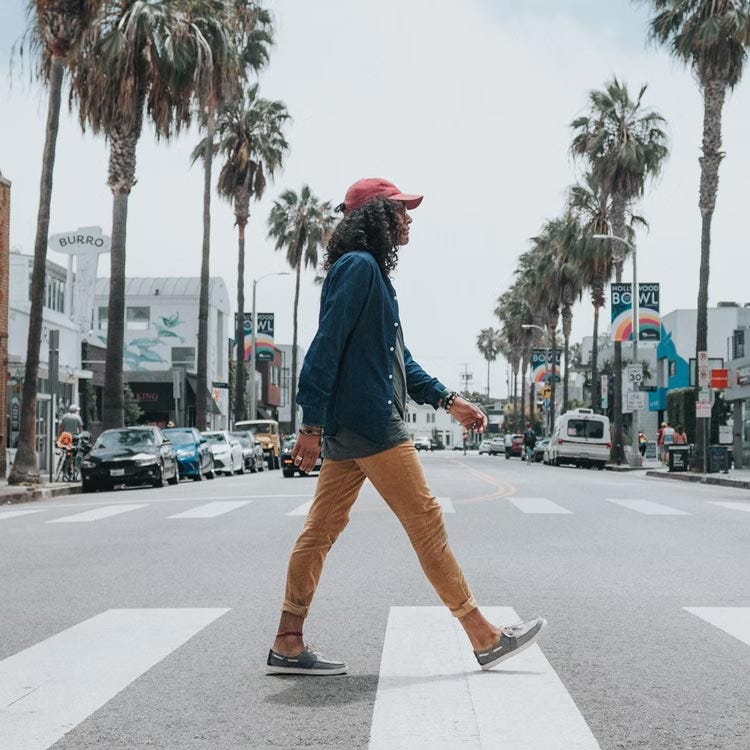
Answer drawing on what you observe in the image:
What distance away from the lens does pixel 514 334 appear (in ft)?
292

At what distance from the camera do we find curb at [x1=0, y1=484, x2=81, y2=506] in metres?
22.2

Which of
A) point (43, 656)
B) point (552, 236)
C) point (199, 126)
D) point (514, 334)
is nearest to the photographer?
point (43, 656)

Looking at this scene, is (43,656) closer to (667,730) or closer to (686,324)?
(667,730)

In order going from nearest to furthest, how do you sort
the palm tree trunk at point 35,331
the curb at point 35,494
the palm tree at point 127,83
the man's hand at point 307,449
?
the man's hand at point 307,449, the curb at point 35,494, the palm tree trunk at point 35,331, the palm tree at point 127,83

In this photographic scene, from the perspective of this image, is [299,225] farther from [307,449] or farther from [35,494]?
[307,449]

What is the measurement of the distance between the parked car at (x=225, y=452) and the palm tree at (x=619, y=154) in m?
15.1

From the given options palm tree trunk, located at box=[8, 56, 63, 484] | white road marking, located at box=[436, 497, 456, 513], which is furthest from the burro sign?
white road marking, located at box=[436, 497, 456, 513]

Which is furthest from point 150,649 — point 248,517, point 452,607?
point 248,517

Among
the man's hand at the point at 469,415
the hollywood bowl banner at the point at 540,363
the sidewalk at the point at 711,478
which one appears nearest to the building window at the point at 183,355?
the hollywood bowl banner at the point at 540,363

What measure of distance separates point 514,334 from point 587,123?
136 ft

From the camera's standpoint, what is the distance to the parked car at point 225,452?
3656 cm

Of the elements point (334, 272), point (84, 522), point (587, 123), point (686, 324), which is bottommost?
point (84, 522)

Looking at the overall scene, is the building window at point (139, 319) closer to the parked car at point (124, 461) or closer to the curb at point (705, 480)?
the curb at point (705, 480)

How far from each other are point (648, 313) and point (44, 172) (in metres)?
24.3
